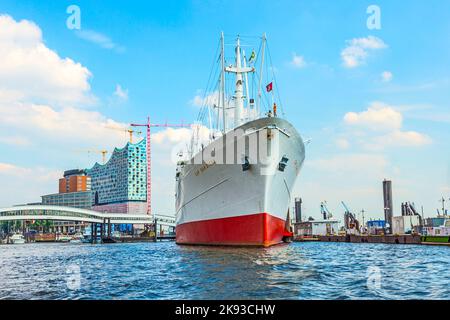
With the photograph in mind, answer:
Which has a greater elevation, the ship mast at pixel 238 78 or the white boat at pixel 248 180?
the ship mast at pixel 238 78

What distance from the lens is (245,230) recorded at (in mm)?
33875

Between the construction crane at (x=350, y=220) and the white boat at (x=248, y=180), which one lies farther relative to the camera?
the construction crane at (x=350, y=220)

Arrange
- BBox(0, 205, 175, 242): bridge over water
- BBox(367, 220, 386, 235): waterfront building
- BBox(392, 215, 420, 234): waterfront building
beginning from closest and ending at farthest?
BBox(392, 215, 420, 234): waterfront building
BBox(367, 220, 386, 235): waterfront building
BBox(0, 205, 175, 242): bridge over water

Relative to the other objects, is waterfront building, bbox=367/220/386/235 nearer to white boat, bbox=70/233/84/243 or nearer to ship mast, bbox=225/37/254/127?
ship mast, bbox=225/37/254/127

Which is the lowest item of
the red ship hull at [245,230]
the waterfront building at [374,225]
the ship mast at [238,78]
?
the waterfront building at [374,225]

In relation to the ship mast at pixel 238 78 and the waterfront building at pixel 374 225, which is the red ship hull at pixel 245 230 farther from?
the waterfront building at pixel 374 225

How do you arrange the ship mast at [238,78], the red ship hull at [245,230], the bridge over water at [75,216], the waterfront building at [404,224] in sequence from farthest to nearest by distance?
A: the bridge over water at [75,216], the waterfront building at [404,224], the ship mast at [238,78], the red ship hull at [245,230]

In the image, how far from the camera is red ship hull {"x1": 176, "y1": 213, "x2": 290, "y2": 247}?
33.2 m

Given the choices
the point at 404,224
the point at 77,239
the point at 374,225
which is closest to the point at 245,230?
the point at 404,224

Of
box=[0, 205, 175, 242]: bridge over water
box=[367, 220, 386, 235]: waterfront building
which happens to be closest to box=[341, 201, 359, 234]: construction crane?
box=[367, 220, 386, 235]: waterfront building

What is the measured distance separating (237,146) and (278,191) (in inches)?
209

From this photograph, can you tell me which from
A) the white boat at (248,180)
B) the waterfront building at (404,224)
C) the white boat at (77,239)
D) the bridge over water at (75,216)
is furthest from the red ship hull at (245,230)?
the white boat at (77,239)

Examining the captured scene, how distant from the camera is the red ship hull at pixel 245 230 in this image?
33.2 metres
